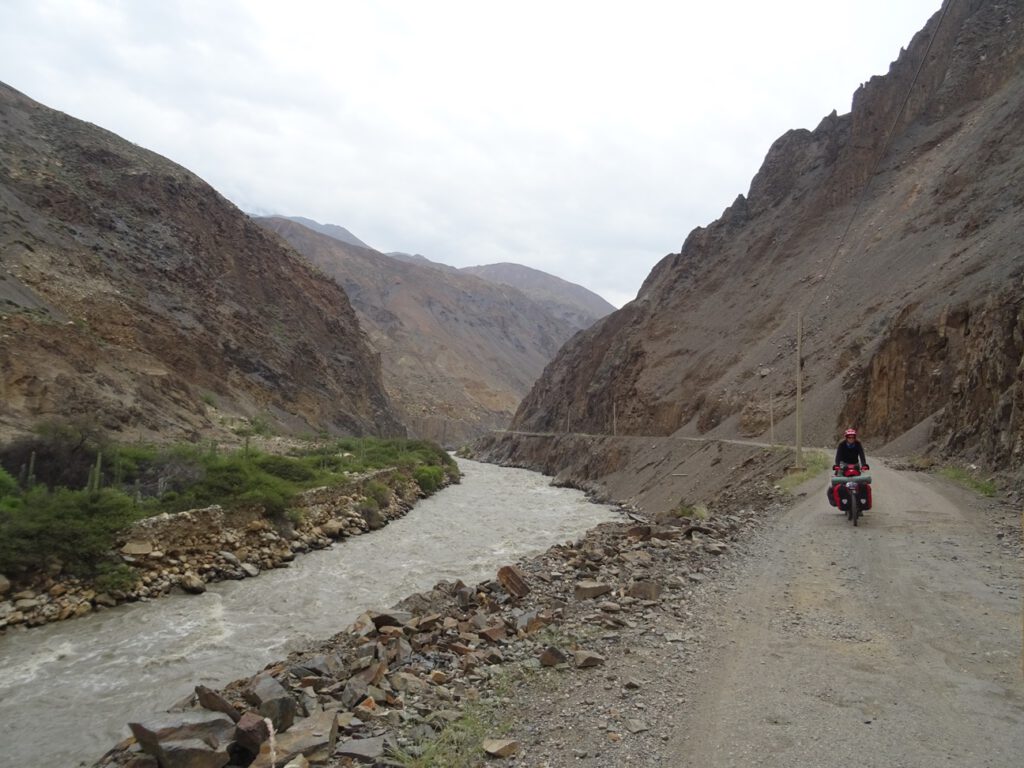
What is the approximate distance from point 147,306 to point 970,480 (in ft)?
153

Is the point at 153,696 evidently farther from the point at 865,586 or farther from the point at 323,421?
the point at 323,421

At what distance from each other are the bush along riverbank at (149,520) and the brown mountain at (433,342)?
81.2m

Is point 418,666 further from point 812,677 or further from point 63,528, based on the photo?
point 63,528

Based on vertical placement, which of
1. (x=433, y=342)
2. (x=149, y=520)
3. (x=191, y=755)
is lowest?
(x=149, y=520)

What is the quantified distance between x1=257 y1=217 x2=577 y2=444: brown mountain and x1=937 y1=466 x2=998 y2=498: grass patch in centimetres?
9209

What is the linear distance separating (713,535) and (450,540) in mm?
12329

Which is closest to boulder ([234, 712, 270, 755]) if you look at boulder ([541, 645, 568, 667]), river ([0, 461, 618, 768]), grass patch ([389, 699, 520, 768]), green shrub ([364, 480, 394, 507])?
grass patch ([389, 699, 520, 768])

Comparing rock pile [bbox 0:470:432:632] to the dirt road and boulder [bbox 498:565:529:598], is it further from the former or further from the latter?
the dirt road

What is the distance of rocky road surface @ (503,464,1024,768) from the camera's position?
13.3ft

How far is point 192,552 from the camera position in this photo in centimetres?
1719

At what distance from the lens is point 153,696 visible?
8.94 metres

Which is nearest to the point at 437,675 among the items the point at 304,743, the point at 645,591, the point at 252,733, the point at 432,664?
the point at 432,664

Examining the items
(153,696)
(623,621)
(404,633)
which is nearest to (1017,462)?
(623,621)

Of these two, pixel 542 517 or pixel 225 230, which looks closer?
pixel 542 517
